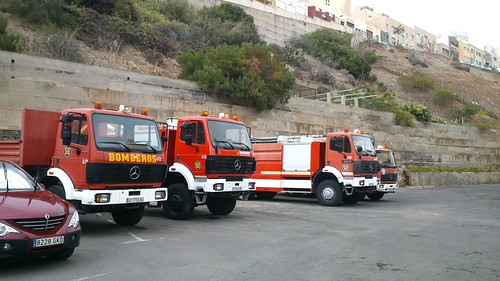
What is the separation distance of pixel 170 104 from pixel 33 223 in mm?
15381

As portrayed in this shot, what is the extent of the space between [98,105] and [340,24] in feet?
285

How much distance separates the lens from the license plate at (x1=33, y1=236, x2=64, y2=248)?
6288mm

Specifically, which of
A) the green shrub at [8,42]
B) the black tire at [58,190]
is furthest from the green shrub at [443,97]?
the black tire at [58,190]

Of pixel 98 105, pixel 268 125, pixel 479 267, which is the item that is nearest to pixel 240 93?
pixel 268 125

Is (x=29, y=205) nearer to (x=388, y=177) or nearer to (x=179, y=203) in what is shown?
(x=179, y=203)

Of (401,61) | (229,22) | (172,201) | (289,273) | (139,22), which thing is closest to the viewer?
(289,273)

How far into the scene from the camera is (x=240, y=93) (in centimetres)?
2386

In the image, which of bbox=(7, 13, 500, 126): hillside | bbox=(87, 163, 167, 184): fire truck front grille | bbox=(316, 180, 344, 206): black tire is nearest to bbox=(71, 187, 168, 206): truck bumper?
bbox=(87, 163, 167, 184): fire truck front grille

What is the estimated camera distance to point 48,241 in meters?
6.44

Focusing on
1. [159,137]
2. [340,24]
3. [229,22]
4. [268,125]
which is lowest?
[159,137]

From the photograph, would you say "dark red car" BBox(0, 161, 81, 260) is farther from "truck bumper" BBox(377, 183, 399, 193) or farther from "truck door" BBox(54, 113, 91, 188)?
"truck bumper" BBox(377, 183, 399, 193)

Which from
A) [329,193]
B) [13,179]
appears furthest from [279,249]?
[329,193]

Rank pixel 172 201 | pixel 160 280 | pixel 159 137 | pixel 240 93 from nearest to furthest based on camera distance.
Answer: pixel 160 280, pixel 159 137, pixel 172 201, pixel 240 93

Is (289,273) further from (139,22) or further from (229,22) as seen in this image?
(229,22)
